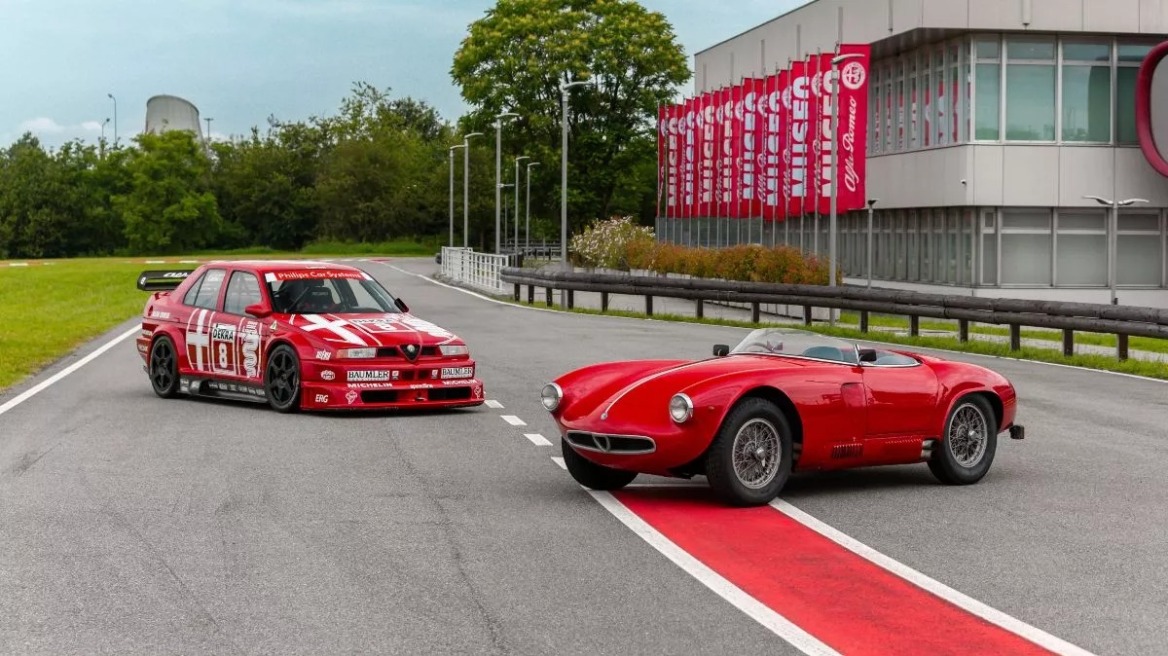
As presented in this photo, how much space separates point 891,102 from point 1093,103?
7.32m

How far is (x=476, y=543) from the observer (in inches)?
338

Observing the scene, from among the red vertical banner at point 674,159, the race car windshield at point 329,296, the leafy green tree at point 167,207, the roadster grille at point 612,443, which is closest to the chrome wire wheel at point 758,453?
the roadster grille at point 612,443

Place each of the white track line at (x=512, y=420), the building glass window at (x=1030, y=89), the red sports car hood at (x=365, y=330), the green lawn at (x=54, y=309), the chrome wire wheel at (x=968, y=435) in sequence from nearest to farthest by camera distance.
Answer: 1. the chrome wire wheel at (x=968, y=435)
2. the white track line at (x=512, y=420)
3. the red sports car hood at (x=365, y=330)
4. the green lawn at (x=54, y=309)
5. the building glass window at (x=1030, y=89)

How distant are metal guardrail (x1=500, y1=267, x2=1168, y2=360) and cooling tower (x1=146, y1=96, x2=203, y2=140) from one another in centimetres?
12333

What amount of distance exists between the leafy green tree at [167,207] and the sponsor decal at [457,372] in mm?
121890

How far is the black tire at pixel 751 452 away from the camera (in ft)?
31.8

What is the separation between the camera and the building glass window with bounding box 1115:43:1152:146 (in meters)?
45.8

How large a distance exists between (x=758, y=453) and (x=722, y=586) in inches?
96.1

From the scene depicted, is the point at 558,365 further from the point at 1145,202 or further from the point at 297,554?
the point at 1145,202

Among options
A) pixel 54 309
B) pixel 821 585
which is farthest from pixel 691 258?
pixel 821 585

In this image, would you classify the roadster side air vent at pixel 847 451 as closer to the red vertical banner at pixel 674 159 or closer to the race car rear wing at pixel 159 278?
the race car rear wing at pixel 159 278

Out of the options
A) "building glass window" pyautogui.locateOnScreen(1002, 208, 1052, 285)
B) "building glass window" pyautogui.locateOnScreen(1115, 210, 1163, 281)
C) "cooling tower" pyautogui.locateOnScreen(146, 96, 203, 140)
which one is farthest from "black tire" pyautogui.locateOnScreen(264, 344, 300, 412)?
"cooling tower" pyautogui.locateOnScreen(146, 96, 203, 140)

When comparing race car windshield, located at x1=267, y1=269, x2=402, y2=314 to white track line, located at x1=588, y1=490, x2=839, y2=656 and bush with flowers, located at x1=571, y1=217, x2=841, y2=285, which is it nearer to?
white track line, located at x1=588, y1=490, x2=839, y2=656

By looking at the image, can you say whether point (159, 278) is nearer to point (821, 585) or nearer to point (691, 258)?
point (821, 585)
